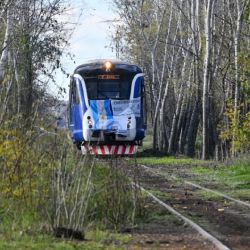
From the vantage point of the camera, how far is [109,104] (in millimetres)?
25969

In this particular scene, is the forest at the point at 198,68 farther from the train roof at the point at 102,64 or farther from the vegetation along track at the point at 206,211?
the vegetation along track at the point at 206,211

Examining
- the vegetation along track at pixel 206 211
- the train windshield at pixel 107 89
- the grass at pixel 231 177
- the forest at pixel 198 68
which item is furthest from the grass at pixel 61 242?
the forest at pixel 198 68

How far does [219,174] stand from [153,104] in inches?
1143

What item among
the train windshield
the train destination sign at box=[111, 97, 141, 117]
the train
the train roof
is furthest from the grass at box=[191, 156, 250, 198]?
the train roof

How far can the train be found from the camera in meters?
25.9

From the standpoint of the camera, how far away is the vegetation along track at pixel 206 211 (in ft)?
35.2

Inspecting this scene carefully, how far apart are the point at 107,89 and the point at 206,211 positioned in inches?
500

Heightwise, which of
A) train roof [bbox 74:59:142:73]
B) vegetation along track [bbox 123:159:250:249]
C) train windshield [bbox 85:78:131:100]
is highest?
train roof [bbox 74:59:142:73]

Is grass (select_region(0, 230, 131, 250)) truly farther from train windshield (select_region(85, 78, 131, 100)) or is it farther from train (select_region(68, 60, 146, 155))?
train windshield (select_region(85, 78, 131, 100))

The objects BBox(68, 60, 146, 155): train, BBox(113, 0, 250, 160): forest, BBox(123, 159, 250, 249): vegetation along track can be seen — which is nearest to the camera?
BBox(123, 159, 250, 249): vegetation along track

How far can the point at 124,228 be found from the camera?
37.6ft

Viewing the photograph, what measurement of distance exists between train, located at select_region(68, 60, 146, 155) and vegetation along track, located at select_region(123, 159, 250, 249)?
4.95 meters

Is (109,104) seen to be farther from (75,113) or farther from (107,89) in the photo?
(75,113)

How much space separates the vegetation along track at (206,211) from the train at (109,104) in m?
4.95
